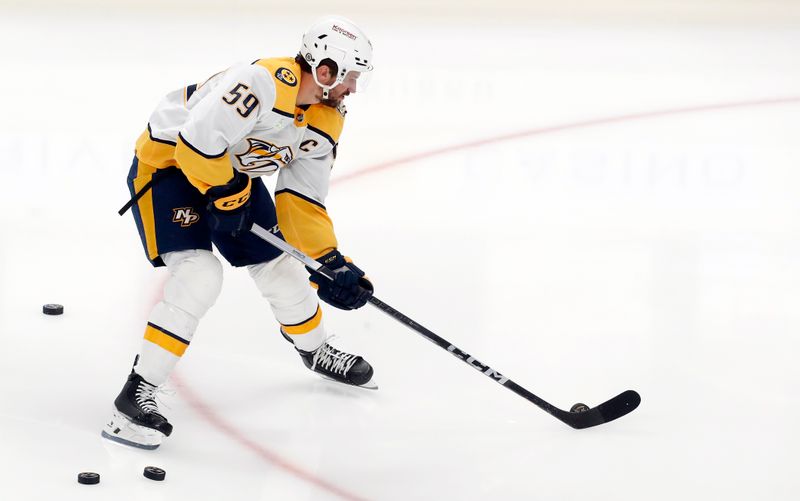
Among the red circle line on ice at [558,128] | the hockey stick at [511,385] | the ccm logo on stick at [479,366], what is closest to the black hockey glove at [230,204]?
the hockey stick at [511,385]

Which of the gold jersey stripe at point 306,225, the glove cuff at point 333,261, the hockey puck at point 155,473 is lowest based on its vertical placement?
the hockey puck at point 155,473

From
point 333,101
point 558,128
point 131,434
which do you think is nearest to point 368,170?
point 558,128

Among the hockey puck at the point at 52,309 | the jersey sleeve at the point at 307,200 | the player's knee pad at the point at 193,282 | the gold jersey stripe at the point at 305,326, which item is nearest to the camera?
the player's knee pad at the point at 193,282

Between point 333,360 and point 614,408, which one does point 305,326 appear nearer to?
point 333,360

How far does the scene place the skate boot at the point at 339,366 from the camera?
2.89 m

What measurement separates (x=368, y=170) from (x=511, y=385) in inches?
76.1

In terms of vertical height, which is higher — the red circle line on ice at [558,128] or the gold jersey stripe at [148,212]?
the red circle line on ice at [558,128]

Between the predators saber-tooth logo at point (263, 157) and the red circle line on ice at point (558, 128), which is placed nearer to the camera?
the predators saber-tooth logo at point (263, 157)

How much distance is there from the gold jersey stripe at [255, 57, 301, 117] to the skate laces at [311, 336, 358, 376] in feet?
2.34

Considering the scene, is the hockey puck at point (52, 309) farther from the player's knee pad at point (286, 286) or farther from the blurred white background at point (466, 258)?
the player's knee pad at point (286, 286)

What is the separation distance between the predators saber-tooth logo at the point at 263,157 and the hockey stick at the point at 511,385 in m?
0.14

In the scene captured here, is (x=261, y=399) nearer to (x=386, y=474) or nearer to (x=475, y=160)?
(x=386, y=474)

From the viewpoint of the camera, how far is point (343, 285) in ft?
8.61

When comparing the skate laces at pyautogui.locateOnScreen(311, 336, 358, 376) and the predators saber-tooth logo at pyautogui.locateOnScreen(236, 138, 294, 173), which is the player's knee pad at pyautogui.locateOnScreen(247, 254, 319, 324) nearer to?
the skate laces at pyautogui.locateOnScreen(311, 336, 358, 376)
